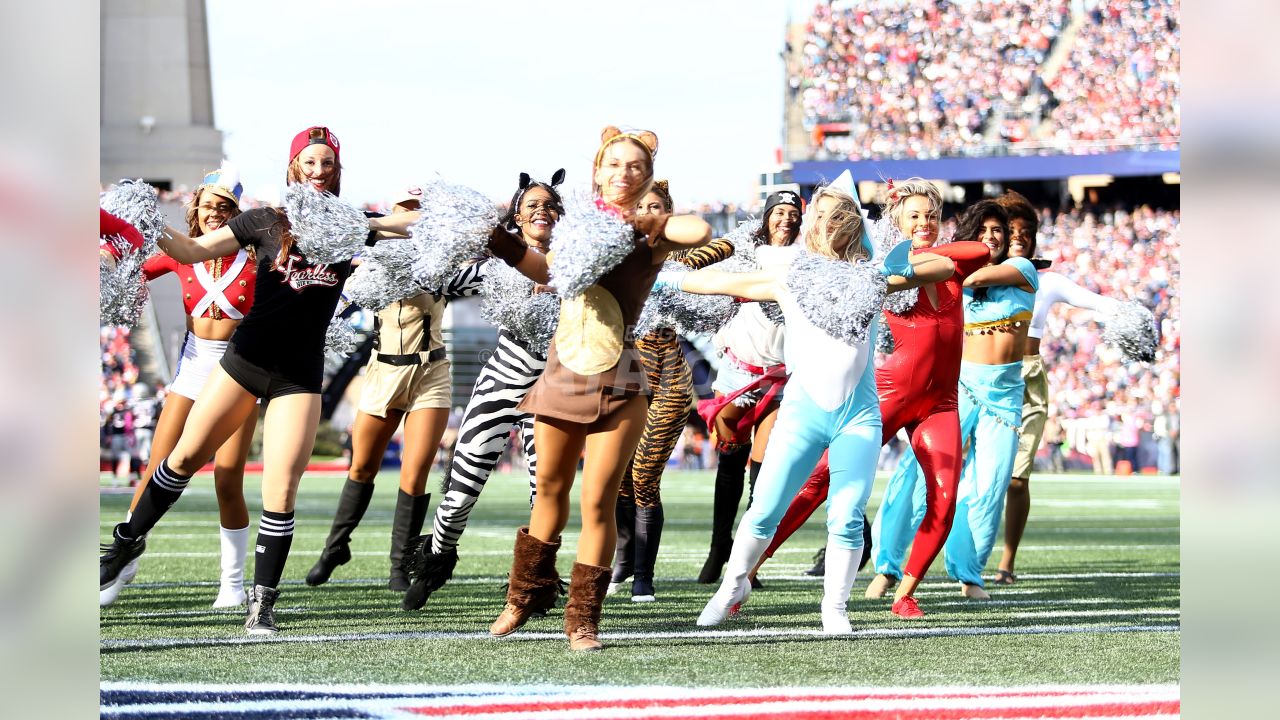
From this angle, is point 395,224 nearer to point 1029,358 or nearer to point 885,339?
point 885,339

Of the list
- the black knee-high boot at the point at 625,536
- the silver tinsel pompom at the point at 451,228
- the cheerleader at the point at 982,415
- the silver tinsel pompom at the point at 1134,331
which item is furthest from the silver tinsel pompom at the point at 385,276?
the silver tinsel pompom at the point at 1134,331

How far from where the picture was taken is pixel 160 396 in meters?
26.5

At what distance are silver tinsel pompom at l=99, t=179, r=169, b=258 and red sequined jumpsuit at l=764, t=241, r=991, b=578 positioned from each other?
276 cm

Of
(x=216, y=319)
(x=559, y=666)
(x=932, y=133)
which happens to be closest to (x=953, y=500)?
(x=559, y=666)

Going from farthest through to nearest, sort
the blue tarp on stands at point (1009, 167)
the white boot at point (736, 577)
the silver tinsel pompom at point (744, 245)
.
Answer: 1. the blue tarp on stands at point (1009, 167)
2. the silver tinsel pompom at point (744, 245)
3. the white boot at point (736, 577)

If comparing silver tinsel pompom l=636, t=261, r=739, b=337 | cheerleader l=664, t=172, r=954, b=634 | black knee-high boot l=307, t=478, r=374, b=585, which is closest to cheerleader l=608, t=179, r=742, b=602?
silver tinsel pompom l=636, t=261, r=739, b=337

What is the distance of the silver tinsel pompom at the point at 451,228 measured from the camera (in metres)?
4.56

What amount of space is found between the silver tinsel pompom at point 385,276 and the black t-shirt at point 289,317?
0.35 ft

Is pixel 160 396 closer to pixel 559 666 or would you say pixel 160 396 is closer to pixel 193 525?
pixel 193 525

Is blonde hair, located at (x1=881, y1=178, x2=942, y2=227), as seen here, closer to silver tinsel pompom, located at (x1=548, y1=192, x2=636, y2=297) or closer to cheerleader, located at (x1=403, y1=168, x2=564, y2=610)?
cheerleader, located at (x1=403, y1=168, x2=564, y2=610)

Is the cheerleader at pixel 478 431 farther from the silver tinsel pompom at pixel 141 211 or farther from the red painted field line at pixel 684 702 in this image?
the red painted field line at pixel 684 702

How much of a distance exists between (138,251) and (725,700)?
2.52 m

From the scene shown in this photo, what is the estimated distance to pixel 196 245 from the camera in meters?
5.10
